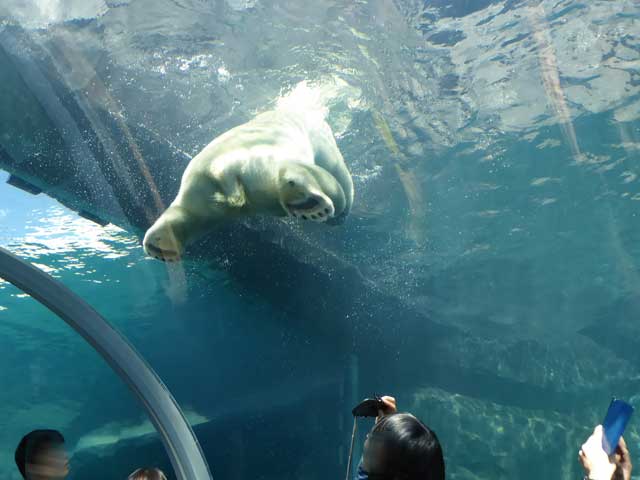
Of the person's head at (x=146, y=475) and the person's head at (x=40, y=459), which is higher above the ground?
the person's head at (x=40, y=459)

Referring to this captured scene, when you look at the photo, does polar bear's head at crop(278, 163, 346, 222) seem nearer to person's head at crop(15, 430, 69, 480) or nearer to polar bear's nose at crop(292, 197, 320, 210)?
polar bear's nose at crop(292, 197, 320, 210)

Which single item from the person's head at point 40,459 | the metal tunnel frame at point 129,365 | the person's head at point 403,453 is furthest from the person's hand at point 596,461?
the person's head at point 40,459

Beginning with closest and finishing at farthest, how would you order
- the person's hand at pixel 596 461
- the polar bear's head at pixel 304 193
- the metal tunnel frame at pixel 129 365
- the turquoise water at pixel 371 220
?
1. the person's hand at pixel 596 461
2. the polar bear's head at pixel 304 193
3. the metal tunnel frame at pixel 129 365
4. the turquoise water at pixel 371 220

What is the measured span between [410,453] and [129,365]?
1935 mm

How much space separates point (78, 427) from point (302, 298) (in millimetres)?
31618

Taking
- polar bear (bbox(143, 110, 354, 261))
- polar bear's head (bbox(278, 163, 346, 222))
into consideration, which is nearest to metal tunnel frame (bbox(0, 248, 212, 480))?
polar bear (bbox(143, 110, 354, 261))

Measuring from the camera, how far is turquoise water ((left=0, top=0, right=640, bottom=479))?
22.1ft

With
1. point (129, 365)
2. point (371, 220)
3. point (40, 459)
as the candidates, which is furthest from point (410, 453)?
point (371, 220)

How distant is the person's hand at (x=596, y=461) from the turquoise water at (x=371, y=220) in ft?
21.2

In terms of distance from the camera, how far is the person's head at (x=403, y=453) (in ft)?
4.89

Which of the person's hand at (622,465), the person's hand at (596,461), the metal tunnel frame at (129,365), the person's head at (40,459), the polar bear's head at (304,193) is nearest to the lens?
the person's hand at (596,461)

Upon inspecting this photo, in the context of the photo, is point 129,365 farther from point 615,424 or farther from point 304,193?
point 615,424

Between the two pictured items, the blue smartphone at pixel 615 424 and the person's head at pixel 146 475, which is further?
the person's head at pixel 146 475

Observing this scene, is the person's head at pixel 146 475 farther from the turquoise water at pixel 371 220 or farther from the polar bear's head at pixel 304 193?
the turquoise water at pixel 371 220
